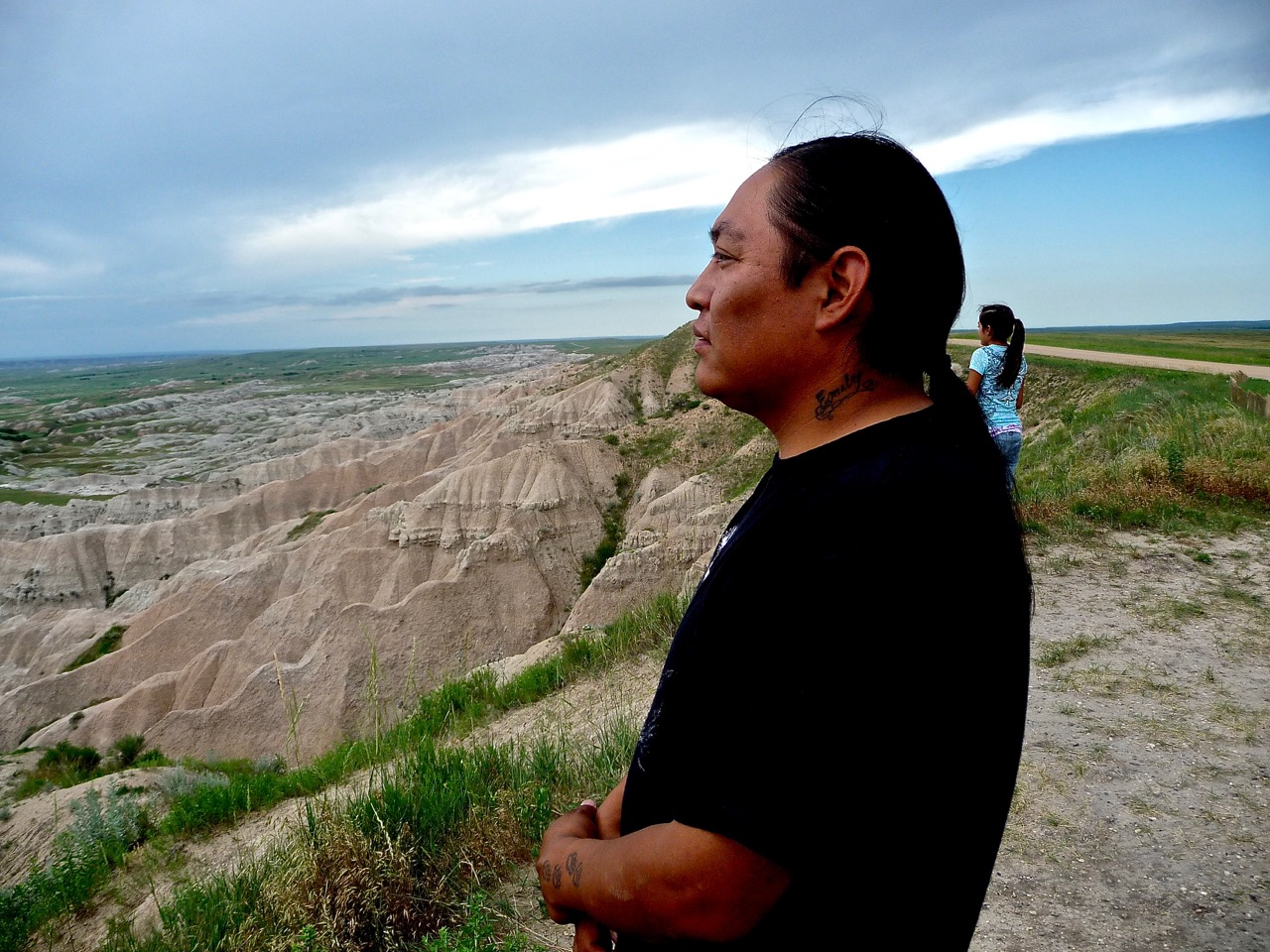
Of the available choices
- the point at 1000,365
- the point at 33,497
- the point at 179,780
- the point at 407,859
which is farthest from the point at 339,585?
the point at 33,497

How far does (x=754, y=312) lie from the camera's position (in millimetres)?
1171

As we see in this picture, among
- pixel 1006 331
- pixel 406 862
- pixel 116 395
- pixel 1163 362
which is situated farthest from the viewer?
pixel 116 395

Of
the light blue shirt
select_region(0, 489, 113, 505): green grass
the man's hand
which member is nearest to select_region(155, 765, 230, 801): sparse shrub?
the light blue shirt

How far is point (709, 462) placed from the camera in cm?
3033

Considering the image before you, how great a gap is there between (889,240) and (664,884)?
3.00ft

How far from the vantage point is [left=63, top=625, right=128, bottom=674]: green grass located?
27.5m

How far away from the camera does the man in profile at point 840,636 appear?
0.89 m

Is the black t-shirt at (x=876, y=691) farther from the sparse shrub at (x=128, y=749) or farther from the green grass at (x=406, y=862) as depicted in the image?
the sparse shrub at (x=128, y=749)

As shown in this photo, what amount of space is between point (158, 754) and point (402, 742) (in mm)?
16803

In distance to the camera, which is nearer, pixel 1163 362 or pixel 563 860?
pixel 563 860

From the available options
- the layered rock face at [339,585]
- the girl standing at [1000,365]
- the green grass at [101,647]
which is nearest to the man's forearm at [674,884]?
the girl standing at [1000,365]

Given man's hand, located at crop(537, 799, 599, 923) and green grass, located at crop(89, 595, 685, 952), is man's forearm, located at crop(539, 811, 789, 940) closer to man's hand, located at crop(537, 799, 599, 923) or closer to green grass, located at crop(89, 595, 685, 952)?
man's hand, located at crop(537, 799, 599, 923)

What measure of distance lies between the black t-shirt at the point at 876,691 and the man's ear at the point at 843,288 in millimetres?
189

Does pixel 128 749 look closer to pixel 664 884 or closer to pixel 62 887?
pixel 62 887
